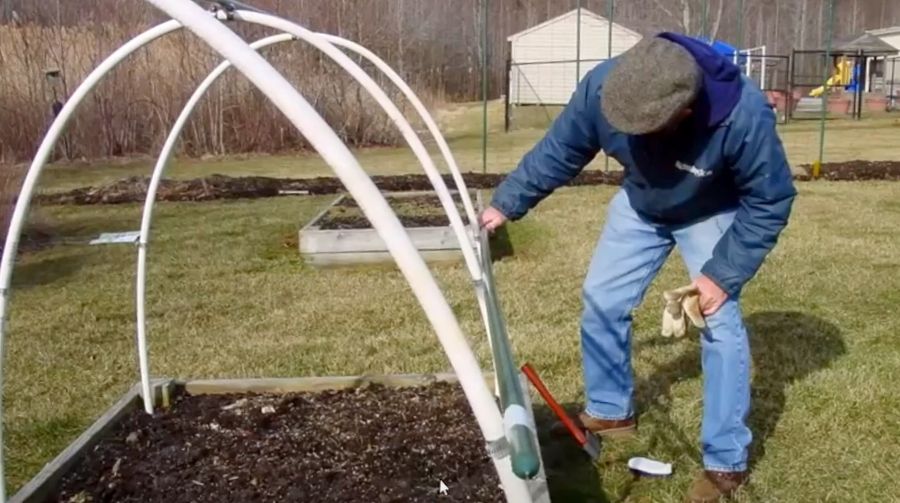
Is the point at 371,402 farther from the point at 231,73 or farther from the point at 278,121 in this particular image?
the point at 278,121

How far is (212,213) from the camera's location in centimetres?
980

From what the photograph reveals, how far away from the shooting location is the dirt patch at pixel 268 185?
11094 mm

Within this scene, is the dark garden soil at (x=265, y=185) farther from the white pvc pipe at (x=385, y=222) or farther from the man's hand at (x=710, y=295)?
the white pvc pipe at (x=385, y=222)

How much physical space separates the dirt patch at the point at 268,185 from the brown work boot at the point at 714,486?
789 cm

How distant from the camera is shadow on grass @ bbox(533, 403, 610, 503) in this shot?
10.2 feet

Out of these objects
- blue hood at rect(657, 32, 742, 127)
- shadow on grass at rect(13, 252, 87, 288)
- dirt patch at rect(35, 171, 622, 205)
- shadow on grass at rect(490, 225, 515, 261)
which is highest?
blue hood at rect(657, 32, 742, 127)

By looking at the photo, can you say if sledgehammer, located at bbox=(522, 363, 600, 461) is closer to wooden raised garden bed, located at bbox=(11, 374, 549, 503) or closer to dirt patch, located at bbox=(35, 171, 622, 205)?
wooden raised garden bed, located at bbox=(11, 374, 549, 503)

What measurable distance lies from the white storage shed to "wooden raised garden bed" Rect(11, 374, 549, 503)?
20.5 metres

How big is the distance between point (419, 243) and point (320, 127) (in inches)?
202

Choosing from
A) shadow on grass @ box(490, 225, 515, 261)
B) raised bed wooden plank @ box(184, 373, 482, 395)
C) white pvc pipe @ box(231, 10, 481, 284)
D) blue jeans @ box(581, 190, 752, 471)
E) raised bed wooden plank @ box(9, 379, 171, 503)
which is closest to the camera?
white pvc pipe @ box(231, 10, 481, 284)

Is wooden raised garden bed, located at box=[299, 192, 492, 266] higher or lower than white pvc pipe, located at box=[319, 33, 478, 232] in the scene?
lower

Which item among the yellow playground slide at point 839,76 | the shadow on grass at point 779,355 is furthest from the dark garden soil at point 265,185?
the yellow playground slide at point 839,76

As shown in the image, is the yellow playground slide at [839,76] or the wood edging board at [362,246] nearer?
the wood edging board at [362,246]

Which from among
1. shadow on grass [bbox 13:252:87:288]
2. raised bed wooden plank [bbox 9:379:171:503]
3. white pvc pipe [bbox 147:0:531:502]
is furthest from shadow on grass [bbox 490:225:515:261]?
white pvc pipe [bbox 147:0:531:502]
